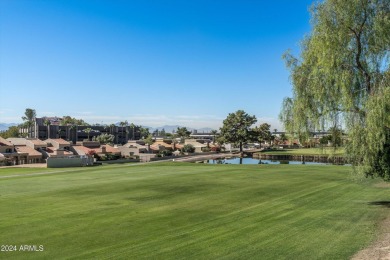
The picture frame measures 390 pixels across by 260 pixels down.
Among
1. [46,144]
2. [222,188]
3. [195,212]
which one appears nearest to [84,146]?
[46,144]

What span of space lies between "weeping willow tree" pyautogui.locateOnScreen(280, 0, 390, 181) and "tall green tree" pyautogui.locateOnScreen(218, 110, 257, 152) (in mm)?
116570

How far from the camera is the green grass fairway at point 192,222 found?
13180 millimetres

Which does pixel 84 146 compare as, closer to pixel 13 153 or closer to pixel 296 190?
pixel 13 153

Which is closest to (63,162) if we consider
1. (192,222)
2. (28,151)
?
(28,151)

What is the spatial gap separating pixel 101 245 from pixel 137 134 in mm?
185136

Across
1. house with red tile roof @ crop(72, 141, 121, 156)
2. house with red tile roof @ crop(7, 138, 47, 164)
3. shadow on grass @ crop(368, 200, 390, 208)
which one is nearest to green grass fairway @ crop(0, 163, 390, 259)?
shadow on grass @ crop(368, 200, 390, 208)

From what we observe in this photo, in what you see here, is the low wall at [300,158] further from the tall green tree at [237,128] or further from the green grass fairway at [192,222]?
the green grass fairway at [192,222]

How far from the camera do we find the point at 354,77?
19859mm

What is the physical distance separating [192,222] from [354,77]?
12.2 m

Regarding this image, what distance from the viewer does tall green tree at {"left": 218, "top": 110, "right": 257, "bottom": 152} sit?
138 metres

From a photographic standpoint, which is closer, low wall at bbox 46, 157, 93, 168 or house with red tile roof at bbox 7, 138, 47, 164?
low wall at bbox 46, 157, 93, 168

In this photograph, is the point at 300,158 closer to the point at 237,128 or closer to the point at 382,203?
the point at 237,128

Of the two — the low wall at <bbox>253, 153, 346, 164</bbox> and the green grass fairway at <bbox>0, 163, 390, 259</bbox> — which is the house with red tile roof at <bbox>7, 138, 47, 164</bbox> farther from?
the low wall at <bbox>253, 153, 346, 164</bbox>

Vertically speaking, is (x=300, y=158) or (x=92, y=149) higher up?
(x=92, y=149)
